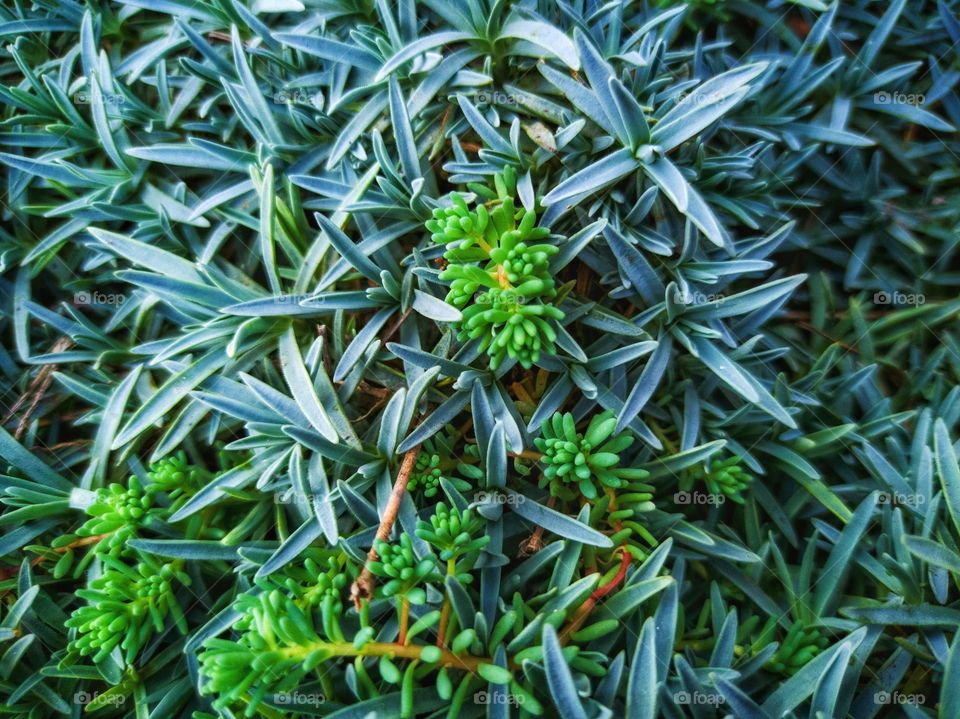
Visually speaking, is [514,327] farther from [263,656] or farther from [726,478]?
[263,656]

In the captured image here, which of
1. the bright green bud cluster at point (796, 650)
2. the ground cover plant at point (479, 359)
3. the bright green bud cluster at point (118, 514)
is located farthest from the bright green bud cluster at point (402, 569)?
the bright green bud cluster at point (796, 650)

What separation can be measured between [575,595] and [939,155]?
1637mm

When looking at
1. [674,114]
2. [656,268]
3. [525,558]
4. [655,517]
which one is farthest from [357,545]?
[674,114]

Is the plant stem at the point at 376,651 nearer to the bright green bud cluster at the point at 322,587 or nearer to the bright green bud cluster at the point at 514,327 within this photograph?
the bright green bud cluster at the point at 322,587

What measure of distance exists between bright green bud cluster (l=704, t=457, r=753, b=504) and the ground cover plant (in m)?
0.02

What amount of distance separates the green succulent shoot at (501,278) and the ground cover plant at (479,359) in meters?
0.01

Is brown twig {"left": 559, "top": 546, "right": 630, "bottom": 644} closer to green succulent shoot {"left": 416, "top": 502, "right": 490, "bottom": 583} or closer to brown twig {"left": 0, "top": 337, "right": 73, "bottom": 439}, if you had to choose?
green succulent shoot {"left": 416, "top": 502, "right": 490, "bottom": 583}

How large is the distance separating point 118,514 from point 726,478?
1398 mm

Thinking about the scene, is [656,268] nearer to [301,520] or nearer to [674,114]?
[674,114]

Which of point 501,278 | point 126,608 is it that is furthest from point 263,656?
point 501,278

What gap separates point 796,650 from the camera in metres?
1.60

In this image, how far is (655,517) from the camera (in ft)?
5.33

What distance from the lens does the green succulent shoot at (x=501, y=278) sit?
1.41m

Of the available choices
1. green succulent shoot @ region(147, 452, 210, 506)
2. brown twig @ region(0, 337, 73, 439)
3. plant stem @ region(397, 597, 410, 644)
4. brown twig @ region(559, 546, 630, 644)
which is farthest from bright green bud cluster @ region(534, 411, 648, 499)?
brown twig @ region(0, 337, 73, 439)
